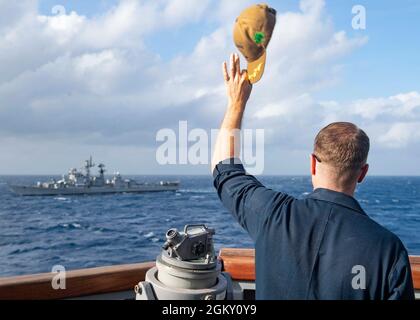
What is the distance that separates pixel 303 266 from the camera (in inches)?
52.9

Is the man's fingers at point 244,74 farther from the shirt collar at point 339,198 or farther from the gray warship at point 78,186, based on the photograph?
the gray warship at point 78,186

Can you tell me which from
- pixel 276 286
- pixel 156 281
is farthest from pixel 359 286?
pixel 156 281

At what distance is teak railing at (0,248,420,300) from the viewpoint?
2246mm

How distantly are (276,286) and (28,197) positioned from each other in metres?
70.6

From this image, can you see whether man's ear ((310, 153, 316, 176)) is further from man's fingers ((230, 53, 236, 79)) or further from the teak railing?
the teak railing

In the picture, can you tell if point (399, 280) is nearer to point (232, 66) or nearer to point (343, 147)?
point (343, 147)

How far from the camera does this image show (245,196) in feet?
4.88

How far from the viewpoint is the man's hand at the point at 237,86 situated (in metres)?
1.68

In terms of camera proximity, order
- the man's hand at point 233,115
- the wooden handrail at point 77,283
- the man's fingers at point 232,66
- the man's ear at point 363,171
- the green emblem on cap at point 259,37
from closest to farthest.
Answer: the man's ear at point 363,171, the green emblem on cap at point 259,37, the man's hand at point 233,115, the man's fingers at point 232,66, the wooden handrail at point 77,283

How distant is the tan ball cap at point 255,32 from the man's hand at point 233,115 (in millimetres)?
103

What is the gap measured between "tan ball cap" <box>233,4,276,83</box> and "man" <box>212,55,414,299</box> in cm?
39

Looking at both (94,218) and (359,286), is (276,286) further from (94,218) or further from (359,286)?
(94,218)

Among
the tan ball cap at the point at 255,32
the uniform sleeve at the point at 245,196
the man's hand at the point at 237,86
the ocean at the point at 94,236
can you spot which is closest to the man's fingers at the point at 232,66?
the man's hand at the point at 237,86

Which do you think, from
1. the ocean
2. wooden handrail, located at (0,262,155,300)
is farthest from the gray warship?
wooden handrail, located at (0,262,155,300)
